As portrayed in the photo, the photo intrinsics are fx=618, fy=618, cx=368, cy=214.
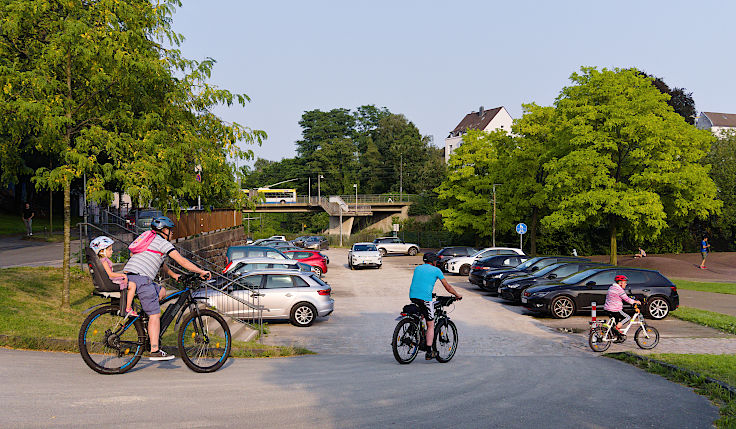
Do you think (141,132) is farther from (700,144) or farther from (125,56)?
(700,144)

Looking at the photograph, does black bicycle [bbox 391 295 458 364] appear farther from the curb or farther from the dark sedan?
the dark sedan

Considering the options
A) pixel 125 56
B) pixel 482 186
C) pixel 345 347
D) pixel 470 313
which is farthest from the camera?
pixel 482 186

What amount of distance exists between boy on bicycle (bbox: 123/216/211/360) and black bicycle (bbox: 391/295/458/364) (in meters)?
3.45

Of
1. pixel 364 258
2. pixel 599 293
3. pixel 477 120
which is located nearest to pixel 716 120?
pixel 477 120

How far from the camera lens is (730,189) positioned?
48.6 m

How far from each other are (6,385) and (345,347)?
7.45m

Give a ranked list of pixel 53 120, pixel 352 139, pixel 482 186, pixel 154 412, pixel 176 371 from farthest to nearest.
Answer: pixel 352 139
pixel 482 186
pixel 53 120
pixel 176 371
pixel 154 412

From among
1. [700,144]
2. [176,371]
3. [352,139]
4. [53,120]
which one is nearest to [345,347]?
[176,371]

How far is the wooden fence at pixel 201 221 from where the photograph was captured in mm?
23634

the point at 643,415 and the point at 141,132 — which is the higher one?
the point at 141,132

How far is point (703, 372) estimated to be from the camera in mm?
8992

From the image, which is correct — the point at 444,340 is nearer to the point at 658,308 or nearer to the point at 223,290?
the point at 223,290

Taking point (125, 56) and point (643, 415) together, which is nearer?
point (643, 415)

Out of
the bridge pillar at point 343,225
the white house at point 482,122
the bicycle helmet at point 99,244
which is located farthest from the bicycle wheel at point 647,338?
the white house at point 482,122
